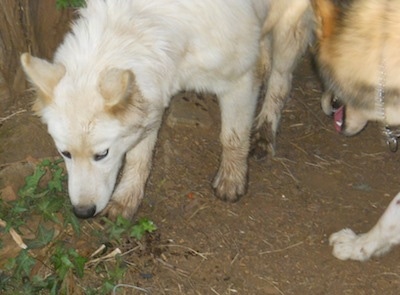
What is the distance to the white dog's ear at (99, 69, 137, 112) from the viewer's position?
3219 mm

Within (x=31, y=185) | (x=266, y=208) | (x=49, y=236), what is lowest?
(x=266, y=208)

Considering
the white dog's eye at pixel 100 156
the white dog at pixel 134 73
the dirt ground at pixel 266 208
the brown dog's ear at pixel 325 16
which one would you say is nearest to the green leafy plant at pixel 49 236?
the dirt ground at pixel 266 208

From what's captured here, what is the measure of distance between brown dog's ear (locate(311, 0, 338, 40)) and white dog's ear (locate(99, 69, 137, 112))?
87 cm

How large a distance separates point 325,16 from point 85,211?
4.85 feet

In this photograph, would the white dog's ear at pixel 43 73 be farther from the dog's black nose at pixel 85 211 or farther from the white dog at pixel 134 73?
the dog's black nose at pixel 85 211

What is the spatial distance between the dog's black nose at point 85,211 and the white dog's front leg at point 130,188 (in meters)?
0.63

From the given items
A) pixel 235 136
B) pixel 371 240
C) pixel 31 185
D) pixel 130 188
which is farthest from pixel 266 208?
pixel 31 185

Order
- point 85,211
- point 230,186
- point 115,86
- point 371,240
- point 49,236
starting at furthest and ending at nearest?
1. point 230,186
2. point 371,240
3. point 49,236
4. point 85,211
5. point 115,86

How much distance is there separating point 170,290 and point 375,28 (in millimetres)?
1784

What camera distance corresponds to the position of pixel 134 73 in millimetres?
3445

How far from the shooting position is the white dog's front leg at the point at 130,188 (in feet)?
14.2

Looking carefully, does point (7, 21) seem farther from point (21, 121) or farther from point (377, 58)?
point (377, 58)

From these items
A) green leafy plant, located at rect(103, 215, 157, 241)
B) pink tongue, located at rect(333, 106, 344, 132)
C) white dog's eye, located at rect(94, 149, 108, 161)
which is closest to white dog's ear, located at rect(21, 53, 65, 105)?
white dog's eye, located at rect(94, 149, 108, 161)

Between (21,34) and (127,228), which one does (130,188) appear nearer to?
(127,228)
